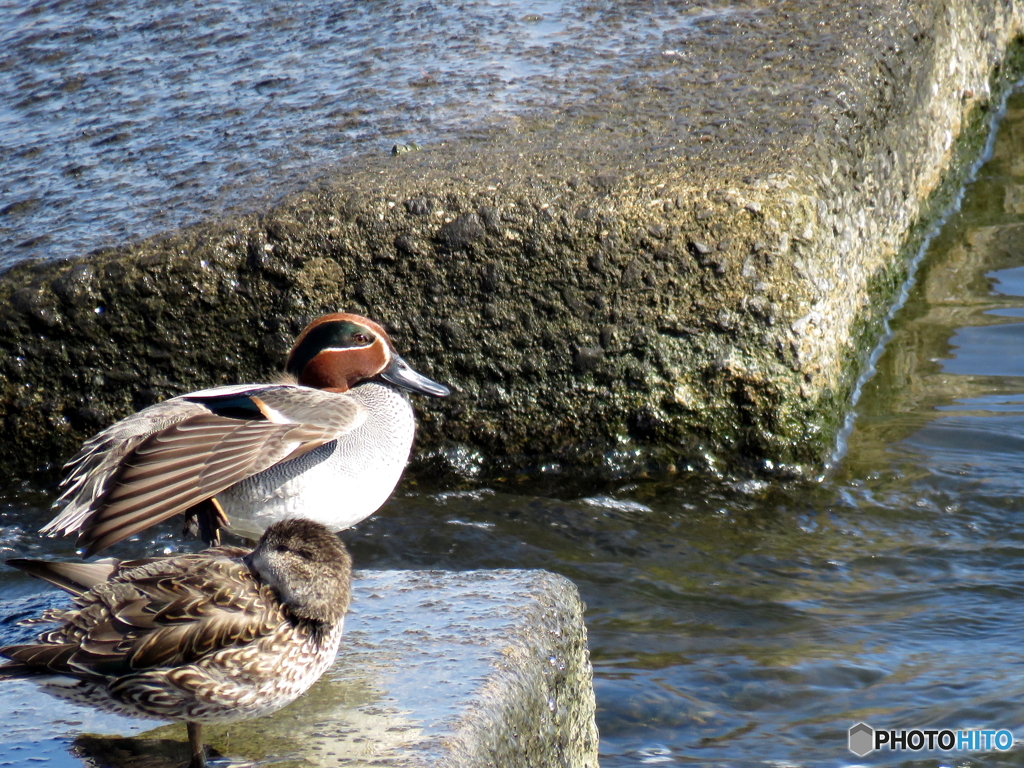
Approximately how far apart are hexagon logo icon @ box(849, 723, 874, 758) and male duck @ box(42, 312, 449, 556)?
73.7 inches

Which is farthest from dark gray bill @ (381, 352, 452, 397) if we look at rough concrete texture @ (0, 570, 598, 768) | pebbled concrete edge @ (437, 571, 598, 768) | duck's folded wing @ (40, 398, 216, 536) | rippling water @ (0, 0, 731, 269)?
pebbled concrete edge @ (437, 571, 598, 768)

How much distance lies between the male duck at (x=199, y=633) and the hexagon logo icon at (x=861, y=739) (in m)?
2.01

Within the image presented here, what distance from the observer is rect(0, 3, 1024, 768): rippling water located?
14.0 feet

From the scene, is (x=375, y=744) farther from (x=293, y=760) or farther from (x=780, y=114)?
(x=780, y=114)

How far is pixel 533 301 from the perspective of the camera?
5.47m

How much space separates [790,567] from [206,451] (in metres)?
2.46

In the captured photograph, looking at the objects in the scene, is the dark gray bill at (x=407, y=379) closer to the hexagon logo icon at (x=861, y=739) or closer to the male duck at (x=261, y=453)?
the male duck at (x=261, y=453)

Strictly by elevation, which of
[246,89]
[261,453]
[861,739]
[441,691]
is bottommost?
[861,739]

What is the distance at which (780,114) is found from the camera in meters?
6.00

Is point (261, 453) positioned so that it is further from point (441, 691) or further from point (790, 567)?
point (790, 567)

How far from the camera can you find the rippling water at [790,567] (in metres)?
4.26

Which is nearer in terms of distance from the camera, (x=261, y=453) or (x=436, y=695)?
(x=436, y=695)

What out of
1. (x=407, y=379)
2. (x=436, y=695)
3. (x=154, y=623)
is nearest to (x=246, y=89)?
(x=407, y=379)

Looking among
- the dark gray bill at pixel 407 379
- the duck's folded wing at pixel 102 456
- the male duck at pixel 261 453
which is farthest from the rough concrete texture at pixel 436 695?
the dark gray bill at pixel 407 379
